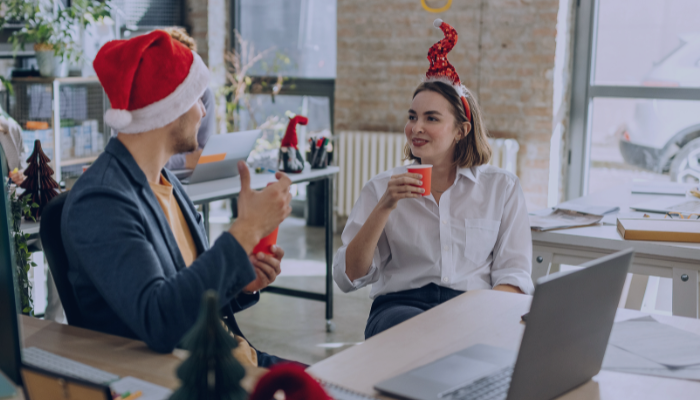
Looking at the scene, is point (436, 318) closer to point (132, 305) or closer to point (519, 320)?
point (519, 320)

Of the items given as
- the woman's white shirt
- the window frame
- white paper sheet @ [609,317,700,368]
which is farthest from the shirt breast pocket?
the window frame

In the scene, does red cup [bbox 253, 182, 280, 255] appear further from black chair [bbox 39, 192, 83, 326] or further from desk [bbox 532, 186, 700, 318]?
desk [bbox 532, 186, 700, 318]

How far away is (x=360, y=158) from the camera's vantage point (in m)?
5.00

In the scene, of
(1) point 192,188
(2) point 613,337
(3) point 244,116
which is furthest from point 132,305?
(3) point 244,116

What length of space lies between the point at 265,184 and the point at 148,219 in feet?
5.60

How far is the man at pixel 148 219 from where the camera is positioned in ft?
3.83

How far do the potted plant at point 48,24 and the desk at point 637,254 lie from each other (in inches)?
132

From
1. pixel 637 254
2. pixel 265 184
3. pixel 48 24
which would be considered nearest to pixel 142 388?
pixel 637 254

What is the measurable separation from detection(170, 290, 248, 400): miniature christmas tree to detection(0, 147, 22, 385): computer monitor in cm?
25

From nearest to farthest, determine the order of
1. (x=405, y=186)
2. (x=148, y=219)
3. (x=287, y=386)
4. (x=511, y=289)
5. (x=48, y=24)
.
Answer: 1. (x=287, y=386)
2. (x=148, y=219)
3. (x=405, y=186)
4. (x=511, y=289)
5. (x=48, y=24)

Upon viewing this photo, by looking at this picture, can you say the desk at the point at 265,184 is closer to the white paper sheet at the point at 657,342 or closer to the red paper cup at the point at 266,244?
the red paper cup at the point at 266,244

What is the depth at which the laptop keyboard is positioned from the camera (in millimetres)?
1083

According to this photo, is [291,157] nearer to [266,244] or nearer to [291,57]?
[266,244]

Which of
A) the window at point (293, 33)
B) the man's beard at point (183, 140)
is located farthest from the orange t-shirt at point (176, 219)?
the window at point (293, 33)
